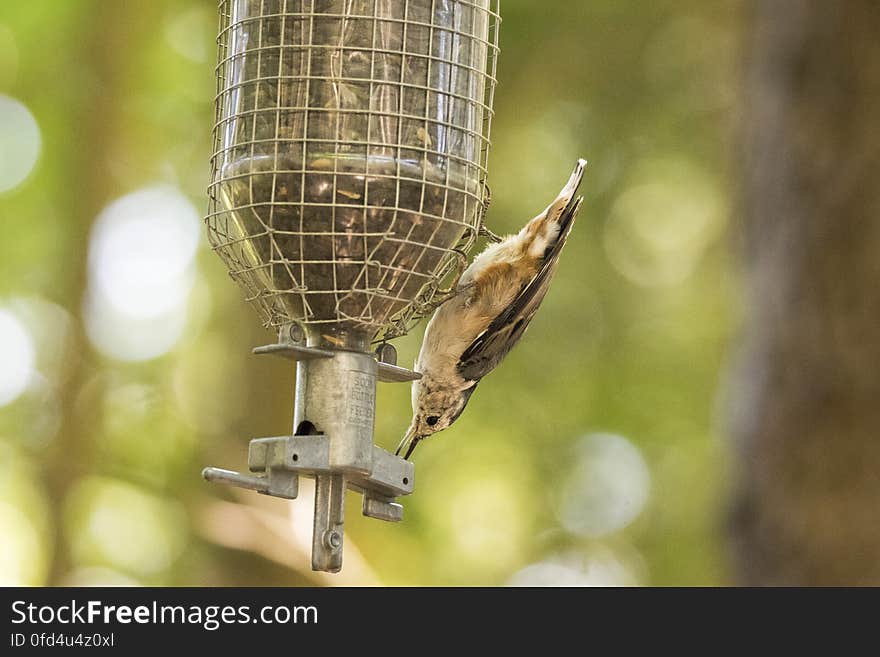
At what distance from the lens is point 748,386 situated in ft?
15.5

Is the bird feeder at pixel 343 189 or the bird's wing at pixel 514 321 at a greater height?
the bird's wing at pixel 514 321

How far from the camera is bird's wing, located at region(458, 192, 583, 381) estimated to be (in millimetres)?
4383

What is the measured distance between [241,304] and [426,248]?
210 inches

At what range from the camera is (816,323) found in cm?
449

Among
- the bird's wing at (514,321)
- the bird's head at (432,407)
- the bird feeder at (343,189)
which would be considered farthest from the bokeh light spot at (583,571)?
the bird feeder at (343,189)

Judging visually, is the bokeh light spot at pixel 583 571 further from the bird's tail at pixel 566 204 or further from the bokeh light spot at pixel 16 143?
the bird's tail at pixel 566 204

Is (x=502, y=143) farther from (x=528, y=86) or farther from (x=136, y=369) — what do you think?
(x=136, y=369)

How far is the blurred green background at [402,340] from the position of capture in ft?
29.6

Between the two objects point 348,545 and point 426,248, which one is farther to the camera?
point 348,545

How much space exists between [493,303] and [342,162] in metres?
1.45

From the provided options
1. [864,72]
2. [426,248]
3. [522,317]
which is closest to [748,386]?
[522,317]

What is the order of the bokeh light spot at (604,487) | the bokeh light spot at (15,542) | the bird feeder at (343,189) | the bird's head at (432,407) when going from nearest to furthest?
the bird feeder at (343,189) < the bird's head at (432,407) < the bokeh light spot at (604,487) < the bokeh light spot at (15,542)

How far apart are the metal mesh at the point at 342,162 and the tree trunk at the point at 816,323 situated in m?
1.78
